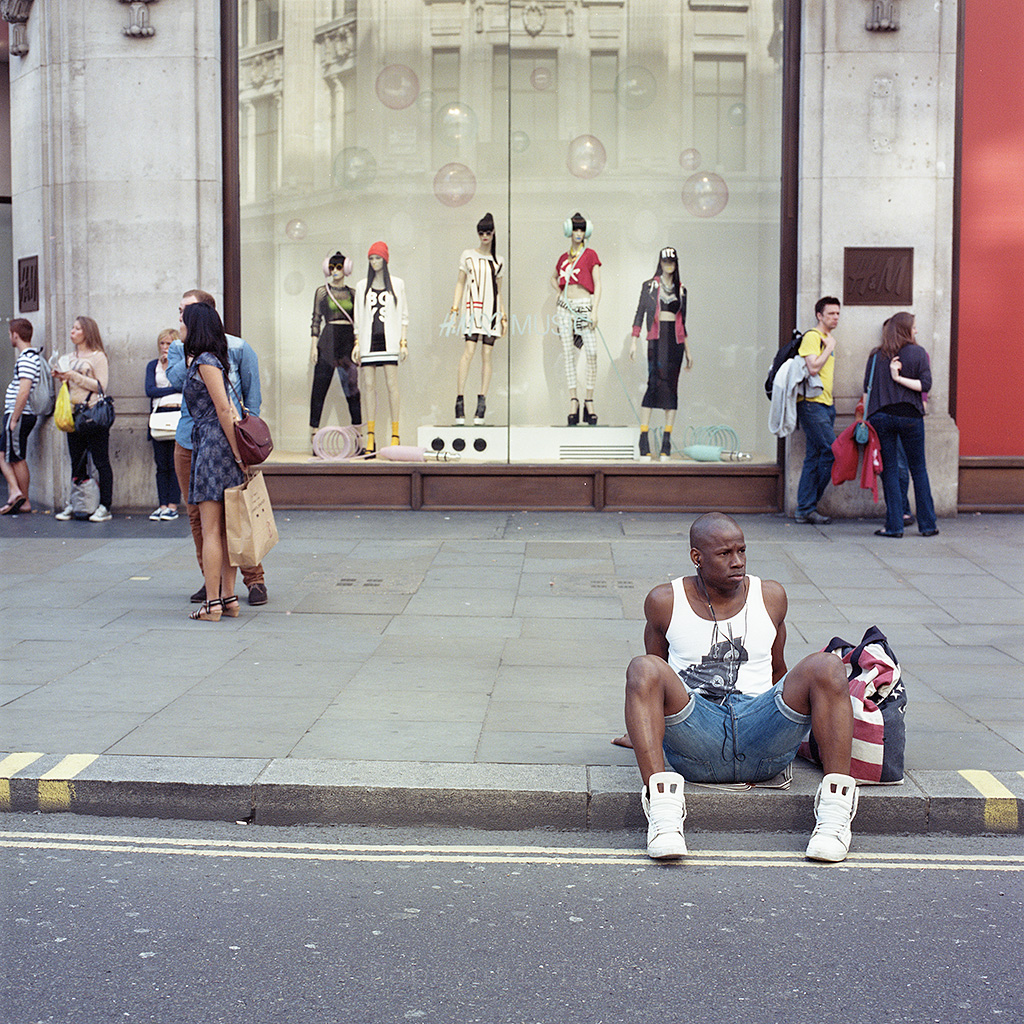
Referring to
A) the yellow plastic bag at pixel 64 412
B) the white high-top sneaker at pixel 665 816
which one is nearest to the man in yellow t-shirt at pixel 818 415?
the yellow plastic bag at pixel 64 412

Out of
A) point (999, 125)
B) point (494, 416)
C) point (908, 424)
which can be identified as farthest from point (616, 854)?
point (999, 125)

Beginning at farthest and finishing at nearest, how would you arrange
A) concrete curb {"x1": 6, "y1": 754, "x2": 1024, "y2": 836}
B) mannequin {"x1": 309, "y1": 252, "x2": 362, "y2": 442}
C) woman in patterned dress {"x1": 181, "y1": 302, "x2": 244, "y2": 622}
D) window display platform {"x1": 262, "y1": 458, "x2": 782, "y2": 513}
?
mannequin {"x1": 309, "y1": 252, "x2": 362, "y2": 442} → window display platform {"x1": 262, "y1": 458, "x2": 782, "y2": 513} → woman in patterned dress {"x1": 181, "y1": 302, "x2": 244, "y2": 622} → concrete curb {"x1": 6, "y1": 754, "x2": 1024, "y2": 836}

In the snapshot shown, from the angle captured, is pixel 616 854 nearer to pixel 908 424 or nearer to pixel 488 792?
pixel 488 792

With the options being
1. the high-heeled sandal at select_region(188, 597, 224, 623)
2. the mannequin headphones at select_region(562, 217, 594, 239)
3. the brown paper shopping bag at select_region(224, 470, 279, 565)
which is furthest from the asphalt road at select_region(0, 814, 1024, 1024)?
the mannequin headphones at select_region(562, 217, 594, 239)

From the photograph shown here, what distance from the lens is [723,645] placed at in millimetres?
4660

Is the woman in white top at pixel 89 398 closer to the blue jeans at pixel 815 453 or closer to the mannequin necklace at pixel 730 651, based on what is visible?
the blue jeans at pixel 815 453

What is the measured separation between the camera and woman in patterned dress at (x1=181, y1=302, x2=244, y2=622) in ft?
24.5

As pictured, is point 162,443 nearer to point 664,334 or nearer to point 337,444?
point 337,444

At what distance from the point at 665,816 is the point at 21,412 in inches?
369

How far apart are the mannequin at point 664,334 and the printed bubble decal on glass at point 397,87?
2.89 meters

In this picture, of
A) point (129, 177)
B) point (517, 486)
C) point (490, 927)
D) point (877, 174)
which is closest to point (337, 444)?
point (517, 486)

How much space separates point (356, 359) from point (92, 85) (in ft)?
11.2

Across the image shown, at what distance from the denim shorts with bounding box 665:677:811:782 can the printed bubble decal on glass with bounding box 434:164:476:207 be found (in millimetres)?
9275

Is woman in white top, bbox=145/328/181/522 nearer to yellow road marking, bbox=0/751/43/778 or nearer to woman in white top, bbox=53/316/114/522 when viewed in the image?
woman in white top, bbox=53/316/114/522
